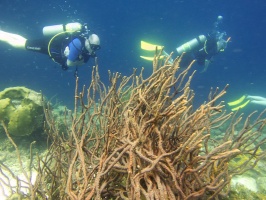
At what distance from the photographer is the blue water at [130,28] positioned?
50000mm

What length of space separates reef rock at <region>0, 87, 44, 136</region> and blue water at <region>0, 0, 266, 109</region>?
41.7m

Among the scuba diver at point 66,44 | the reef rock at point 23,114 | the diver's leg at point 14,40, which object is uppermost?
the diver's leg at point 14,40

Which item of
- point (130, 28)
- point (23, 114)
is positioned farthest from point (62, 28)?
Result: point (130, 28)

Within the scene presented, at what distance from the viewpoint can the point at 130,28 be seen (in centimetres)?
5869

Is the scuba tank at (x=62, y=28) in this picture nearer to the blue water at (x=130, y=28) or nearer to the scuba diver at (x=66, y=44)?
the scuba diver at (x=66, y=44)

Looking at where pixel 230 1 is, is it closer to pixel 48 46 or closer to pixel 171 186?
pixel 48 46

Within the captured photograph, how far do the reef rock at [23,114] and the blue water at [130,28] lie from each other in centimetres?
4172

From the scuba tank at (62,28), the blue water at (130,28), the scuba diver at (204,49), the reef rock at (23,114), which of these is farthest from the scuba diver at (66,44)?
the blue water at (130,28)

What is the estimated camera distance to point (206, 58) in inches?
435

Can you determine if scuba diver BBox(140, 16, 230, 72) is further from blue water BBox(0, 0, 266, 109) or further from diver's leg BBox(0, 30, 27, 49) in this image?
blue water BBox(0, 0, 266, 109)

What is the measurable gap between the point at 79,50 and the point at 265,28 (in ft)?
238

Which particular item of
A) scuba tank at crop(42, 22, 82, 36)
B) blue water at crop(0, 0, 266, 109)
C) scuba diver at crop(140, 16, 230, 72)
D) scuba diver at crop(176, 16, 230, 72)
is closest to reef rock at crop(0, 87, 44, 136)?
scuba tank at crop(42, 22, 82, 36)

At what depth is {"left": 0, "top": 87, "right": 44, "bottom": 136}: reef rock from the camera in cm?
597

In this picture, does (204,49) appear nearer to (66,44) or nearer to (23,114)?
(66,44)
